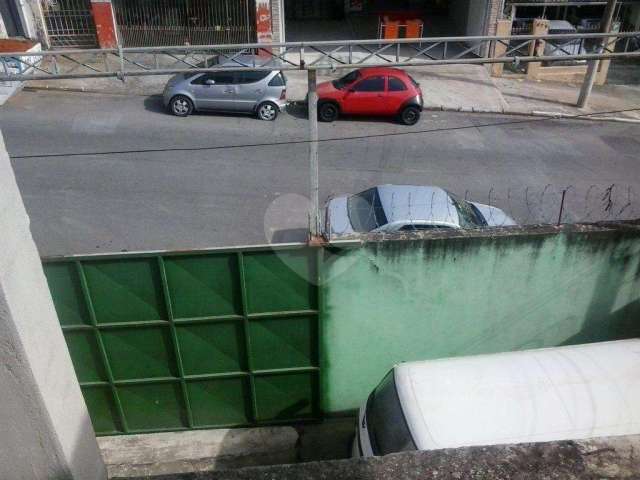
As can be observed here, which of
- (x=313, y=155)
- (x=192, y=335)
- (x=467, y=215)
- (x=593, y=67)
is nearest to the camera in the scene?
(x=192, y=335)

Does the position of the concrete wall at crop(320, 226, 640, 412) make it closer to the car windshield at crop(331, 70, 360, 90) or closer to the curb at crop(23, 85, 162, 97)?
the car windshield at crop(331, 70, 360, 90)

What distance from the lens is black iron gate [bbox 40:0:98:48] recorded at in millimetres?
19656

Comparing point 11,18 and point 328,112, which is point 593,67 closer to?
point 328,112

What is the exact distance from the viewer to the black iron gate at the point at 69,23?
19656mm

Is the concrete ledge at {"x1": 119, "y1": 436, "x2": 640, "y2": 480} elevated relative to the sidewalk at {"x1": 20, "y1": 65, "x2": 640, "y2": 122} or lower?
elevated

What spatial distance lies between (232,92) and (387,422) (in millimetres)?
11909

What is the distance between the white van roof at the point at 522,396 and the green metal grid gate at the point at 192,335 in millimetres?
1417

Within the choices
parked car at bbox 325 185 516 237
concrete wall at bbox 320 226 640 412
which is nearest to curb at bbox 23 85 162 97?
parked car at bbox 325 185 516 237

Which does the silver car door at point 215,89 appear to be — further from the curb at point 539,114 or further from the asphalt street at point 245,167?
the curb at point 539,114

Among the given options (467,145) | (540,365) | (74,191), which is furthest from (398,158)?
(540,365)

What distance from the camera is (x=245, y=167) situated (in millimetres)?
12969

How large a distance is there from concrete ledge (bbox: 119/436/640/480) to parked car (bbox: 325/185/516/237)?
19.7ft

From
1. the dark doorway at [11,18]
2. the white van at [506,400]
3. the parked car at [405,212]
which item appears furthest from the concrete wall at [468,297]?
the dark doorway at [11,18]

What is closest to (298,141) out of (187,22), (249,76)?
(249,76)
